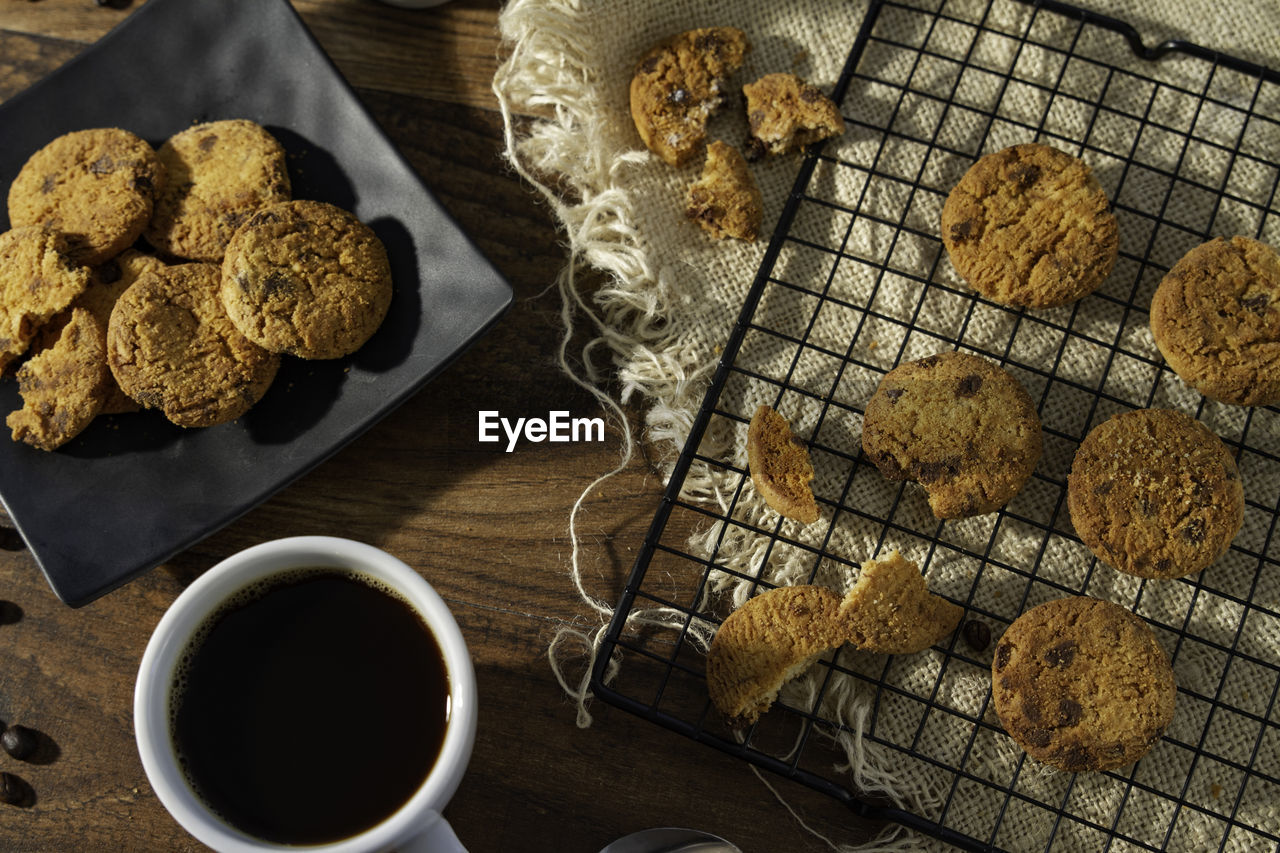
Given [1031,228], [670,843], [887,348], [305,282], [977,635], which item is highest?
[305,282]

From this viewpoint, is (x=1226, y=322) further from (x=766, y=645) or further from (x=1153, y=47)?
(x=766, y=645)

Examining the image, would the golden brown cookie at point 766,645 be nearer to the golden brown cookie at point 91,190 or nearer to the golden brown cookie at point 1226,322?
the golden brown cookie at point 1226,322

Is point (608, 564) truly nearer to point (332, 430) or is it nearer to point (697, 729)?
point (697, 729)

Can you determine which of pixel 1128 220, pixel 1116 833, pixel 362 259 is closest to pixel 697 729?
pixel 1116 833

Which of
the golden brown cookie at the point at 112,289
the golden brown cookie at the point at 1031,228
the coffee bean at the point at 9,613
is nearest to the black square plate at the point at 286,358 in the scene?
the golden brown cookie at the point at 112,289

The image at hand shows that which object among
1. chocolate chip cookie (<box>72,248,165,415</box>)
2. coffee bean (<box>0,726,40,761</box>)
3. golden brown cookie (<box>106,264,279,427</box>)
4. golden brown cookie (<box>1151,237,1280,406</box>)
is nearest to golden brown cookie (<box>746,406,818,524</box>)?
golden brown cookie (<box>1151,237,1280,406</box>)

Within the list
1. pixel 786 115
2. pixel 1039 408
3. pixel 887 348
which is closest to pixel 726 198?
pixel 786 115
